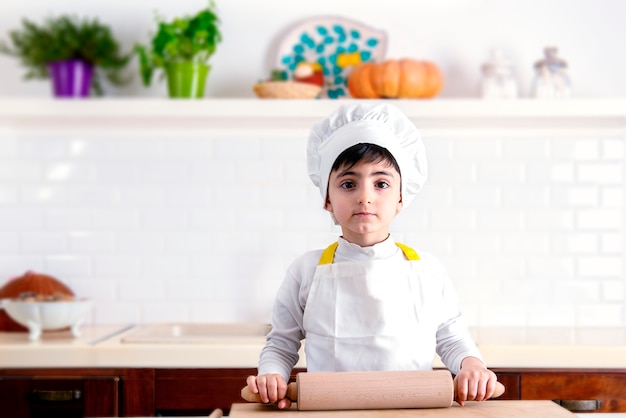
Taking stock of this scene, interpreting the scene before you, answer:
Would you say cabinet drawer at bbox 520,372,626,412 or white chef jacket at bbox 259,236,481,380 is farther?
cabinet drawer at bbox 520,372,626,412

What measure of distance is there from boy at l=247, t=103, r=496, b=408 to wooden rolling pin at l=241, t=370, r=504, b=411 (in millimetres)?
172

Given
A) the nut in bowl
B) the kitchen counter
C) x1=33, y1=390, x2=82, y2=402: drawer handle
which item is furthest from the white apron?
the nut in bowl

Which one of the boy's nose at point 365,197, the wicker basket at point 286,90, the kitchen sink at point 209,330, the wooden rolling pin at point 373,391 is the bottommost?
the kitchen sink at point 209,330

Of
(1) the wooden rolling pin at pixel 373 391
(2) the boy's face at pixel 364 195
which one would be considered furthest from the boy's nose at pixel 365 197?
(1) the wooden rolling pin at pixel 373 391

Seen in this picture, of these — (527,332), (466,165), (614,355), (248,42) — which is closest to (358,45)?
(248,42)

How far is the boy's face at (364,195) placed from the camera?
58.6 inches

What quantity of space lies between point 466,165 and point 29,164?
5.19 ft

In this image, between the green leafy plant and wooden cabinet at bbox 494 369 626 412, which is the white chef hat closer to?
wooden cabinet at bbox 494 369 626 412

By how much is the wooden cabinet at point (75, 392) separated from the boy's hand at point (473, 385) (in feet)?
3.98

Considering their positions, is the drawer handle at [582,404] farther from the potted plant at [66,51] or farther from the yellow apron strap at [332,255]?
the potted plant at [66,51]

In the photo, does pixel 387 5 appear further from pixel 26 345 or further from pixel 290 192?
pixel 26 345

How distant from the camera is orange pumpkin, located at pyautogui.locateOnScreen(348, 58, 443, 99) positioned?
2717 millimetres

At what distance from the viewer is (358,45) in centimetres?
296

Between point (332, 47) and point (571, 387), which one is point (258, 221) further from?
point (571, 387)
